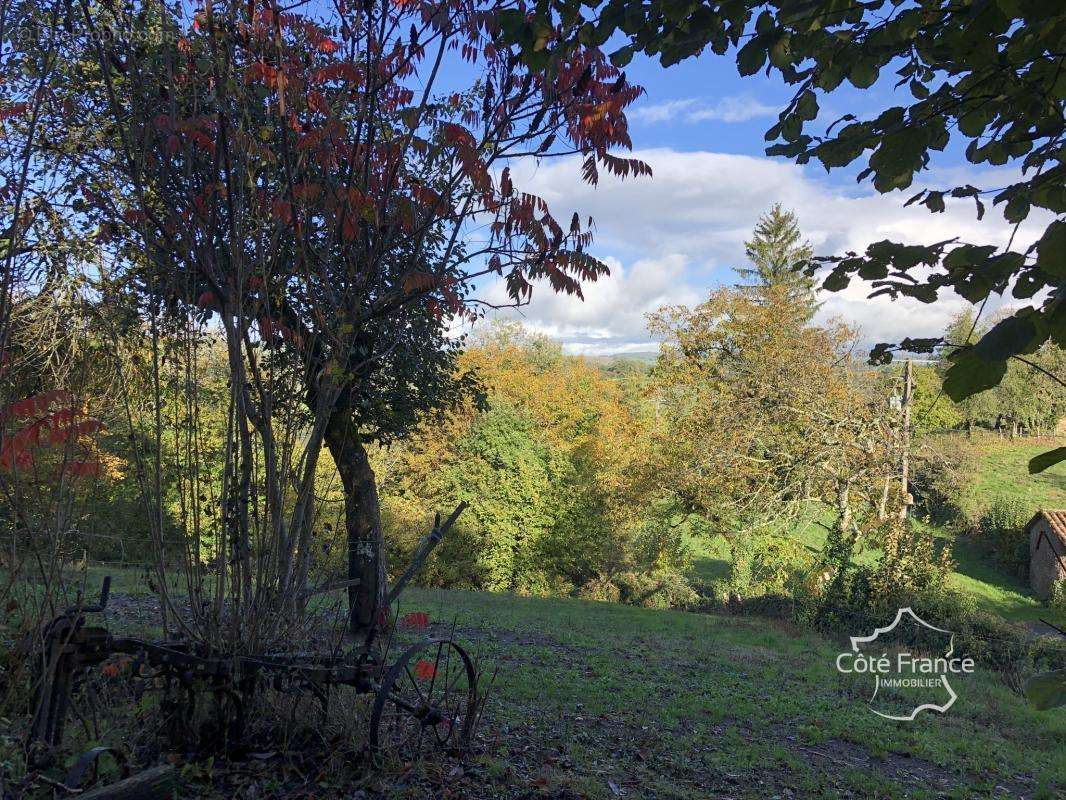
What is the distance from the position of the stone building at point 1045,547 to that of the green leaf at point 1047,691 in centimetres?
2291

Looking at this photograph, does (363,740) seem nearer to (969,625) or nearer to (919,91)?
(919,91)

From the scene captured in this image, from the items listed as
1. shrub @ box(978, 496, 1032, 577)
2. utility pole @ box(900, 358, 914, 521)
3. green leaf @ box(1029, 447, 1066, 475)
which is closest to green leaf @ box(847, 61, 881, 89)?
green leaf @ box(1029, 447, 1066, 475)

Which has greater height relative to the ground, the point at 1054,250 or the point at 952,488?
the point at 1054,250

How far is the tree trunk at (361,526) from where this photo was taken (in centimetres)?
764

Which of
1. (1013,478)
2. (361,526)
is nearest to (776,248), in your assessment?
(1013,478)

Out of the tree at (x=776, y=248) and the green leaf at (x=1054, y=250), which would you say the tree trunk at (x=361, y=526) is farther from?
the tree at (x=776, y=248)

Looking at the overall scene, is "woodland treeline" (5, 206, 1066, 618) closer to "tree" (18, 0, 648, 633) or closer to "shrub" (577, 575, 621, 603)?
"shrub" (577, 575, 621, 603)

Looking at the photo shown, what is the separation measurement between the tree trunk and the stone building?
2046 centimetres

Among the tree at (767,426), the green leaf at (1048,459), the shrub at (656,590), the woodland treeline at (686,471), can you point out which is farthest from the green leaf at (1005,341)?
the tree at (767,426)

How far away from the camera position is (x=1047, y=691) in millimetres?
1772

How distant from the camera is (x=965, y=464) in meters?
26.4

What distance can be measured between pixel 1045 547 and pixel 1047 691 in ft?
84.0

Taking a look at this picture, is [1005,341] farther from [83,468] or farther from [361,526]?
[361,526]

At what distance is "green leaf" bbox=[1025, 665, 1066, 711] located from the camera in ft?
5.72
